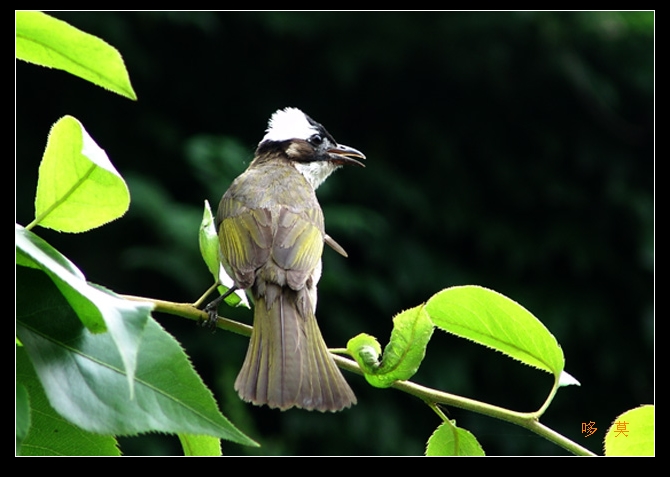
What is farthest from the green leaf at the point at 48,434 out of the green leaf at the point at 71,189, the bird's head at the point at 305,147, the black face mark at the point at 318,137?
the black face mark at the point at 318,137

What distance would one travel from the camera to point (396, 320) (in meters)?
1.43

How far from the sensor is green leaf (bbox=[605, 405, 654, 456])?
156 centimetres

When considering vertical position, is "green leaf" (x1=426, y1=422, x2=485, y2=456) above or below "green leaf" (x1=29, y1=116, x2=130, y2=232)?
below

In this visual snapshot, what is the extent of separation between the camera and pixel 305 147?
4066 mm

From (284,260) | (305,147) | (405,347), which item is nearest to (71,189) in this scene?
(405,347)

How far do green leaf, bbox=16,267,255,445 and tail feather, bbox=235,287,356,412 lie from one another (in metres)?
0.57

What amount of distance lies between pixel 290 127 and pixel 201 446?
9.05ft

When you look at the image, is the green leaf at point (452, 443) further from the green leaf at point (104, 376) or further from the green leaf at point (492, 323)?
the green leaf at point (104, 376)

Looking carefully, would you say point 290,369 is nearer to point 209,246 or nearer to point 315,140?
point 209,246

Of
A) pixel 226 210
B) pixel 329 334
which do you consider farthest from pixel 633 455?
pixel 329 334

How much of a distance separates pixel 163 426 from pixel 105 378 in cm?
13

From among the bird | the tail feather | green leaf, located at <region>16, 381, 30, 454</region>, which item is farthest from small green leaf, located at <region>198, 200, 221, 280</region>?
green leaf, located at <region>16, 381, 30, 454</region>

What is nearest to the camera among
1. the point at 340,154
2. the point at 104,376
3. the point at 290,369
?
the point at 104,376

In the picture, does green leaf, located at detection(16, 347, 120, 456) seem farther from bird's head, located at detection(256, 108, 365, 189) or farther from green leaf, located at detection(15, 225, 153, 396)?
bird's head, located at detection(256, 108, 365, 189)
